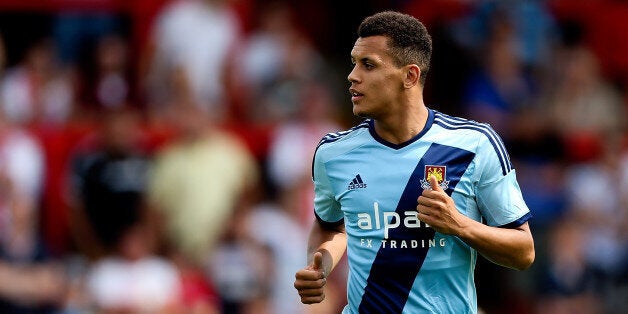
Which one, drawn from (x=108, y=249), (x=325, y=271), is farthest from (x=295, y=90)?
(x=325, y=271)

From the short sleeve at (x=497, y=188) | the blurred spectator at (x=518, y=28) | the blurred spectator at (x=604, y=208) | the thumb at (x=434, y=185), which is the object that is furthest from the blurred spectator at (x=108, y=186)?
the thumb at (x=434, y=185)

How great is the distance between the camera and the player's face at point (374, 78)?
6500 mm

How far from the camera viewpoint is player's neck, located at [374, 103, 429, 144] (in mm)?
6570

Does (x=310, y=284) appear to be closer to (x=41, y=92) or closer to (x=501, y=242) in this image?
(x=501, y=242)

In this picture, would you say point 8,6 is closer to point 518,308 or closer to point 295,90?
point 295,90

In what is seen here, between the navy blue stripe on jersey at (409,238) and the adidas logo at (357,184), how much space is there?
23 cm

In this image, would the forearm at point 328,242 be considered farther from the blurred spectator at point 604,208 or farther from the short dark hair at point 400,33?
the blurred spectator at point 604,208

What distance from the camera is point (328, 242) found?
6.99 m

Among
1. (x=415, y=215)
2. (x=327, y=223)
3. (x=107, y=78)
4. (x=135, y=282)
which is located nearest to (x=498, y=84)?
(x=107, y=78)

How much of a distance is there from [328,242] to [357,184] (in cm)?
51

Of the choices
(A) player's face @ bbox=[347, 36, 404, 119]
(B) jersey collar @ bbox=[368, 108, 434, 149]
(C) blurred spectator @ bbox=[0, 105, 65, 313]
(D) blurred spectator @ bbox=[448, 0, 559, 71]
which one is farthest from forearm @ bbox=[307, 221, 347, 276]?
(D) blurred spectator @ bbox=[448, 0, 559, 71]

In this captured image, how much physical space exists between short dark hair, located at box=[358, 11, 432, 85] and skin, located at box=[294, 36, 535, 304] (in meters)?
0.03

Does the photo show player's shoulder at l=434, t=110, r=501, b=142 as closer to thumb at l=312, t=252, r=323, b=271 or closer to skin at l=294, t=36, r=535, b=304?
skin at l=294, t=36, r=535, b=304

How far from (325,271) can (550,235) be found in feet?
20.3
